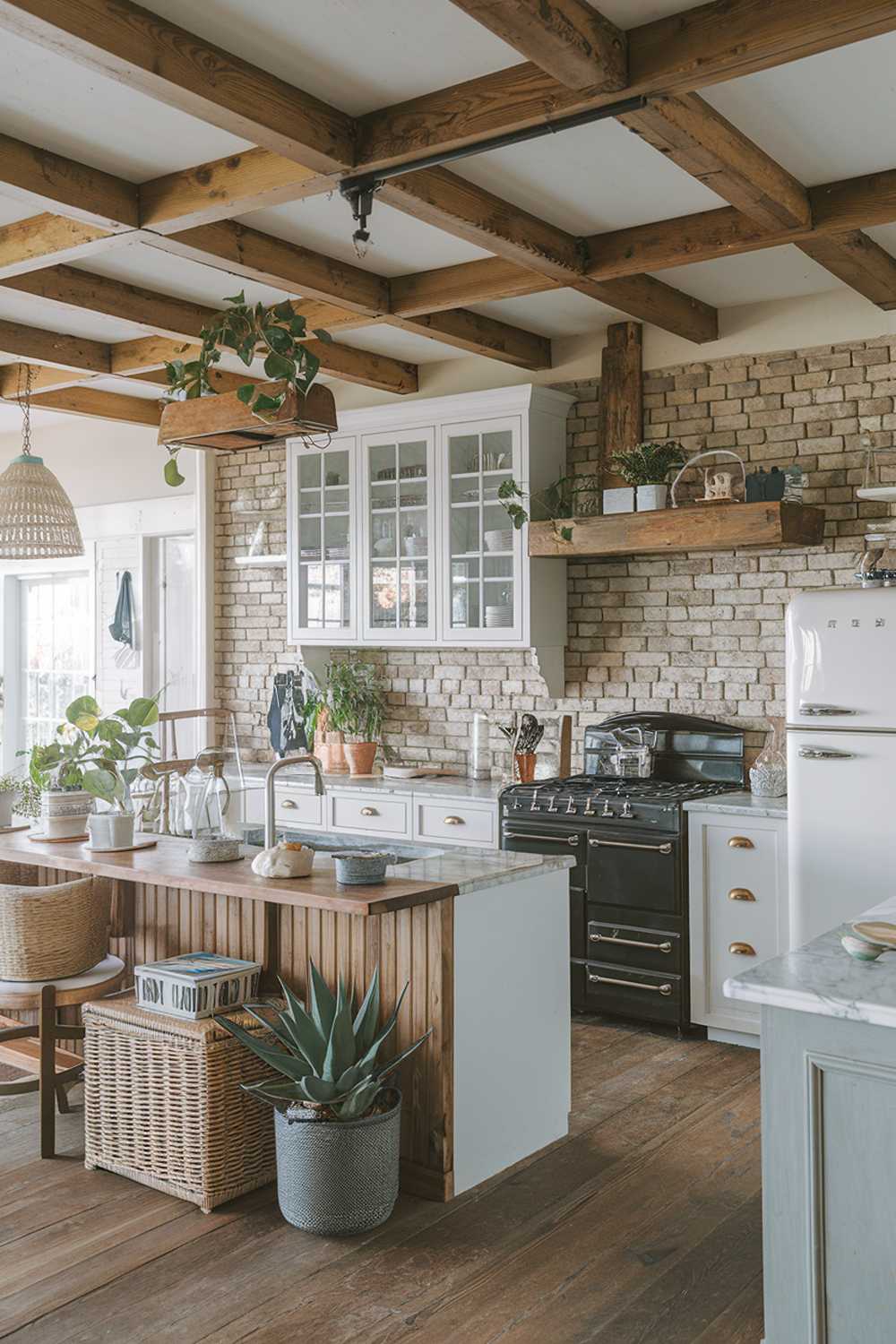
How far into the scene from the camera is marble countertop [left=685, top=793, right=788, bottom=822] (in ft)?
14.8

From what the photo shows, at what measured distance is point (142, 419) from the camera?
269 inches

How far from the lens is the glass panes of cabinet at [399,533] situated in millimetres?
5820

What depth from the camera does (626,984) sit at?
15.6 ft

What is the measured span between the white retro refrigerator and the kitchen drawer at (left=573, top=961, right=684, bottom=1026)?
1.86ft

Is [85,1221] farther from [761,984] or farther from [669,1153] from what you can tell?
[761,984]

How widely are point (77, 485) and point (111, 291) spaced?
3.08 metres

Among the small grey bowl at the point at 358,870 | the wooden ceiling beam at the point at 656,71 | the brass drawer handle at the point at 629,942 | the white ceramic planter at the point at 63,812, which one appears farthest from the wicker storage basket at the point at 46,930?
the wooden ceiling beam at the point at 656,71

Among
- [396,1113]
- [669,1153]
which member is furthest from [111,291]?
[669,1153]

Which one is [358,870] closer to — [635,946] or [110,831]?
[110,831]

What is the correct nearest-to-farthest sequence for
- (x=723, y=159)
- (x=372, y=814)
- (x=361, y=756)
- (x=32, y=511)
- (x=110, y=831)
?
(x=723, y=159)
(x=110, y=831)
(x=32, y=511)
(x=372, y=814)
(x=361, y=756)

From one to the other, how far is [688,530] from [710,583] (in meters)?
0.48

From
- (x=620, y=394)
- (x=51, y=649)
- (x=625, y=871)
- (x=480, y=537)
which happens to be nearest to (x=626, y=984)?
(x=625, y=871)

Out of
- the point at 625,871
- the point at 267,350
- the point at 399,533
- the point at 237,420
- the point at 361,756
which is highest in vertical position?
the point at 267,350

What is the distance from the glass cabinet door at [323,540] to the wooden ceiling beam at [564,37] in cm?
337
